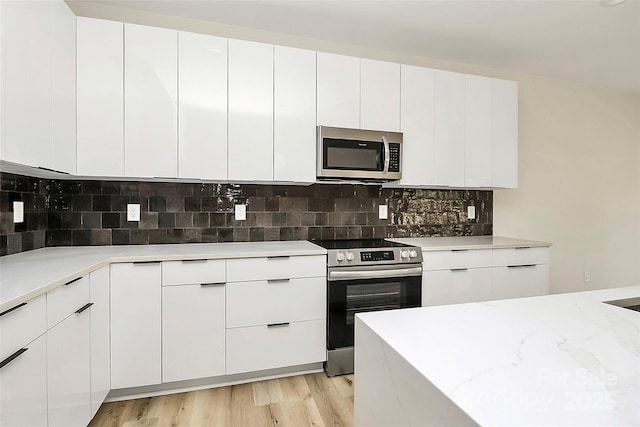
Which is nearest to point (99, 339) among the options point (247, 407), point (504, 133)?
point (247, 407)

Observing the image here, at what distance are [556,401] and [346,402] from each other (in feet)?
5.88

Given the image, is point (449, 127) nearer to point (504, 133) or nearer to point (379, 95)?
point (504, 133)

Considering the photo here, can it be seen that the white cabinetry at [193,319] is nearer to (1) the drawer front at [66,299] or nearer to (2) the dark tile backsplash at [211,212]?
(1) the drawer front at [66,299]

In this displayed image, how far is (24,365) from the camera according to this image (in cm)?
121

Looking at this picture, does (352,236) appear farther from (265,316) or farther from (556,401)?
(556,401)

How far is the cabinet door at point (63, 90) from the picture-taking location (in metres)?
1.91

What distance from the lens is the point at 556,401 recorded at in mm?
614

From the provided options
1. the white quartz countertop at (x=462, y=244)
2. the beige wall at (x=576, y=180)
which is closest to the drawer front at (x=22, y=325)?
the white quartz countertop at (x=462, y=244)

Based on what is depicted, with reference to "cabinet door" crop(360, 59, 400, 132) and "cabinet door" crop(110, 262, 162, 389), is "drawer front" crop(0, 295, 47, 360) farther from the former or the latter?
"cabinet door" crop(360, 59, 400, 132)

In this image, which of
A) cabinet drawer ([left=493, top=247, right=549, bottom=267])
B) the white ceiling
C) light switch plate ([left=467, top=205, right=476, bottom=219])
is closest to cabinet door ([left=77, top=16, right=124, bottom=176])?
the white ceiling

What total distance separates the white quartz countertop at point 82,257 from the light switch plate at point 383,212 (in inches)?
32.2

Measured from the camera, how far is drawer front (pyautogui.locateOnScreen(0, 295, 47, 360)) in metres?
1.10

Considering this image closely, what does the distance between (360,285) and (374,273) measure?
137 mm

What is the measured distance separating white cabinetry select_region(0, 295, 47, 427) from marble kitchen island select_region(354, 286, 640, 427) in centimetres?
113
